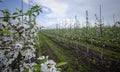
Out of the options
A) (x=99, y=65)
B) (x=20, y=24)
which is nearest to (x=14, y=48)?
(x=20, y=24)

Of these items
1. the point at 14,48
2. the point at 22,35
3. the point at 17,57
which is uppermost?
the point at 22,35

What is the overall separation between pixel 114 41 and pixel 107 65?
13.8 m

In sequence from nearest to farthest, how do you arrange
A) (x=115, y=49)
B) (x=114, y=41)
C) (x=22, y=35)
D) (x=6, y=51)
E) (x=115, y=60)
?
(x=6, y=51) → (x=22, y=35) → (x=115, y=60) → (x=115, y=49) → (x=114, y=41)

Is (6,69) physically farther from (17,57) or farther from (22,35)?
(22,35)

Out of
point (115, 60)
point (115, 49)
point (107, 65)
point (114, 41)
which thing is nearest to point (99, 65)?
point (107, 65)

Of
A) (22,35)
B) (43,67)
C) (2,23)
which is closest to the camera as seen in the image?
(43,67)

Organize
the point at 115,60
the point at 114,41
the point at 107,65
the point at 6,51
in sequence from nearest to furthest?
the point at 6,51, the point at 107,65, the point at 115,60, the point at 114,41

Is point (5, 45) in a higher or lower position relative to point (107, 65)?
higher

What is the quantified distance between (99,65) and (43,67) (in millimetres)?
15207

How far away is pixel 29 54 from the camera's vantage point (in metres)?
2.52

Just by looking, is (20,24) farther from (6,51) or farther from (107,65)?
(107,65)

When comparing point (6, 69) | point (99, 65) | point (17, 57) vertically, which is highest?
point (17, 57)

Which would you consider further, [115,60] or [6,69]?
[115,60]

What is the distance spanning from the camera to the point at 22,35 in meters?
2.66
